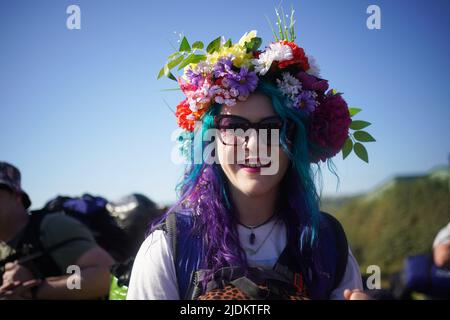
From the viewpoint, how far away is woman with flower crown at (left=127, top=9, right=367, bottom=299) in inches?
68.7

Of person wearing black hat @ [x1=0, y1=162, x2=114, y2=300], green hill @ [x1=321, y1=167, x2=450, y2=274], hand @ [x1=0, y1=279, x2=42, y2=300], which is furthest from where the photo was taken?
green hill @ [x1=321, y1=167, x2=450, y2=274]

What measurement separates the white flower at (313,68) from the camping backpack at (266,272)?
2.46 feet

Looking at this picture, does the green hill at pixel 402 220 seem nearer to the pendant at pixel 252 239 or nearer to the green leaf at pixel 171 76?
the pendant at pixel 252 239

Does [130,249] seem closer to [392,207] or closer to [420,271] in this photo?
[420,271]

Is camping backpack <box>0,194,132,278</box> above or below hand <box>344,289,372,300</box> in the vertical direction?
below

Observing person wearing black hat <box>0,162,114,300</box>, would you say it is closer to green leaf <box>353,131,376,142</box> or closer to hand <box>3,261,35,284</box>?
hand <box>3,261,35,284</box>

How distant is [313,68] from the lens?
2.12m

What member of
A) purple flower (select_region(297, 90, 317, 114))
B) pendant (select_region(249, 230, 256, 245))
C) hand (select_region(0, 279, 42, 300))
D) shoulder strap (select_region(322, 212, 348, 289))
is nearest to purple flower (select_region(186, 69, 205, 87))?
purple flower (select_region(297, 90, 317, 114))

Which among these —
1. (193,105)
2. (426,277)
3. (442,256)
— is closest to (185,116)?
(193,105)

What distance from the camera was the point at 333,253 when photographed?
1910 mm

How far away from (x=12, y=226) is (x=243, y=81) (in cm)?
255

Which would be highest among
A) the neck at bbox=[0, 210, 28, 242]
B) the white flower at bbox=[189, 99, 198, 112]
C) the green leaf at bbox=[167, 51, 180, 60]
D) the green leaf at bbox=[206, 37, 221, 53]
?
the green leaf at bbox=[206, 37, 221, 53]

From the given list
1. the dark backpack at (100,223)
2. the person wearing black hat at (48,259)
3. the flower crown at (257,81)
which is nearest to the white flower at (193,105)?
the flower crown at (257,81)

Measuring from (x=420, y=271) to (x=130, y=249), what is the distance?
2.66 m
